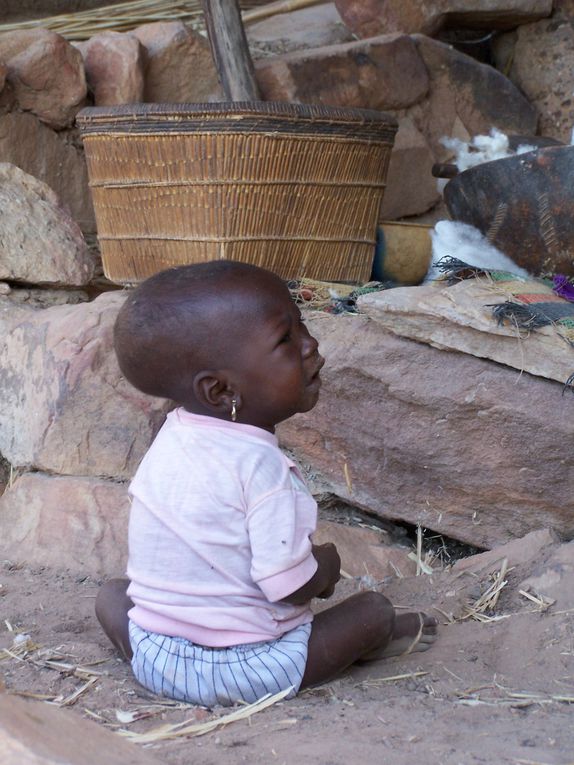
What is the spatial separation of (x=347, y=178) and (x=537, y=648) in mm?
1962

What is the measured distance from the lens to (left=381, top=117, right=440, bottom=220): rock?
16.4 feet

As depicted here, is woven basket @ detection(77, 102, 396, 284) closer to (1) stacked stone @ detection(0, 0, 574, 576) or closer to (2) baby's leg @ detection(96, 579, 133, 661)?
(1) stacked stone @ detection(0, 0, 574, 576)

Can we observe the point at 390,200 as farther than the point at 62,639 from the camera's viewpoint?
Yes

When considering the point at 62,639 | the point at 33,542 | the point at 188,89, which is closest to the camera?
the point at 62,639

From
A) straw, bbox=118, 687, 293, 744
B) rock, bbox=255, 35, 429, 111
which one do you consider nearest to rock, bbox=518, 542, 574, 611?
straw, bbox=118, 687, 293, 744

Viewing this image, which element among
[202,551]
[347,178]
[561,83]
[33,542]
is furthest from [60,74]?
[202,551]

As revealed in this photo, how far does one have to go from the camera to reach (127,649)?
2.27 meters

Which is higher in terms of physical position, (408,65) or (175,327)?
(408,65)

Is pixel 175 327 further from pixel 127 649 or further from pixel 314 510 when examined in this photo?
pixel 127 649

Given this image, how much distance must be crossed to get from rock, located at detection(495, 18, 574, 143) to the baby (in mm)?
3545

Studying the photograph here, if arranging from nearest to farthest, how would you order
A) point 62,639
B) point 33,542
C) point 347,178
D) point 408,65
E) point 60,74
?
point 62,639 → point 33,542 → point 347,178 → point 60,74 → point 408,65

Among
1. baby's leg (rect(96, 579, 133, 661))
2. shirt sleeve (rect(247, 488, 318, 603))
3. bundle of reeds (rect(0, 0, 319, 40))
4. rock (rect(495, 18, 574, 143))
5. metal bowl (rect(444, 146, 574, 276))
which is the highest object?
bundle of reeds (rect(0, 0, 319, 40))

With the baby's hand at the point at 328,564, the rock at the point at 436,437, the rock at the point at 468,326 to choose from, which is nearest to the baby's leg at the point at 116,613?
the baby's hand at the point at 328,564

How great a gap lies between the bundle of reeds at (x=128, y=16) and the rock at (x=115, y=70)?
0.65 metres
